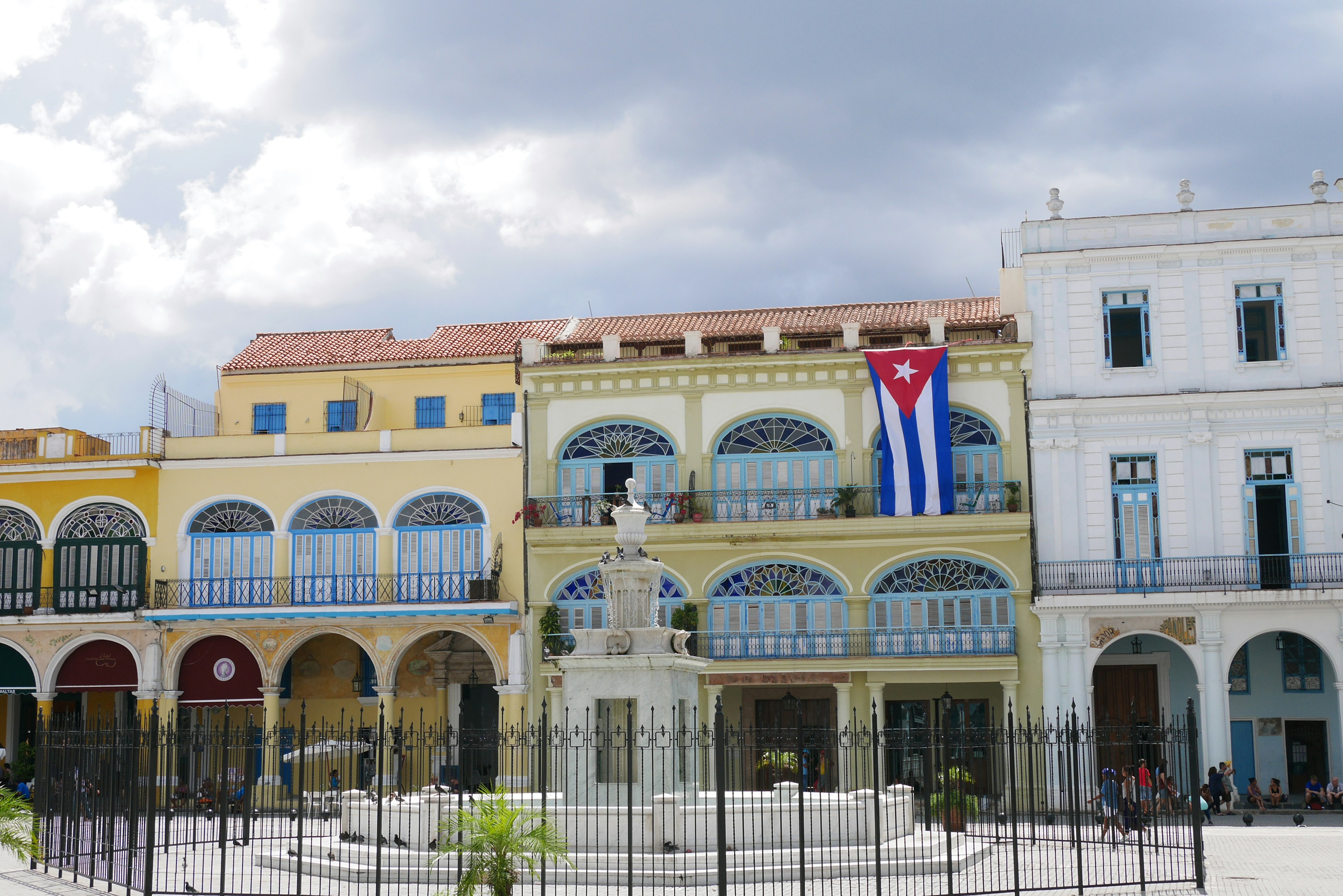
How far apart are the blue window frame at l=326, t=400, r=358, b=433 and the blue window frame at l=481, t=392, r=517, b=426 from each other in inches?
126

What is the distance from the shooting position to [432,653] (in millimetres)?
35781

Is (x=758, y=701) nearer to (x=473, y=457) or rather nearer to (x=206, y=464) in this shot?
(x=473, y=457)

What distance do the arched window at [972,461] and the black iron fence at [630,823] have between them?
984cm

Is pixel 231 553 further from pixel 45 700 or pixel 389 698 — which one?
→ pixel 45 700

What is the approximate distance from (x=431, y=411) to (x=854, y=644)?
500 inches

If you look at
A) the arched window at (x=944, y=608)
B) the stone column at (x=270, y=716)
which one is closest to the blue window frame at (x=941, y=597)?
the arched window at (x=944, y=608)

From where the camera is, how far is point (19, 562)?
118 feet

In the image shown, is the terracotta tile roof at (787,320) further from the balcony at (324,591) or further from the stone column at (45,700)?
the stone column at (45,700)

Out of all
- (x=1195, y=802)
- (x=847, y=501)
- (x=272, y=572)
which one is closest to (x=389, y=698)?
Answer: (x=272, y=572)

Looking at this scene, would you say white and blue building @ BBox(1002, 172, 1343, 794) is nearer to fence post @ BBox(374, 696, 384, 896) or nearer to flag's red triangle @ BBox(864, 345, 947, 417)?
flag's red triangle @ BBox(864, 345, 947, 417)

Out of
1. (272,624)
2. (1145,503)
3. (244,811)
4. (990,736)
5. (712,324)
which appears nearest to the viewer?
(990,736)

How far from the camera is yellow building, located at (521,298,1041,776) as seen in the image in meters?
32.0

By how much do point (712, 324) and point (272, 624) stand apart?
1260cm

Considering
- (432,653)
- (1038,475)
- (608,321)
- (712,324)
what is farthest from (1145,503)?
(432,653)
